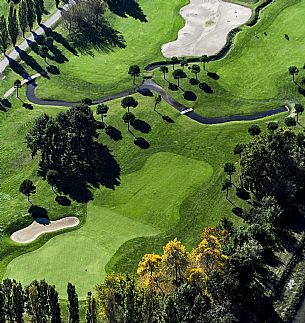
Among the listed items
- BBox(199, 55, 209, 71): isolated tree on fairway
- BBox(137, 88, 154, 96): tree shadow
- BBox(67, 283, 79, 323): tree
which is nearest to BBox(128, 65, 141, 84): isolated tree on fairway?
BBox(137, 88, 154, 96): tree shadow

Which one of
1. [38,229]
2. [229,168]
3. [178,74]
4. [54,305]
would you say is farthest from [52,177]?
[178,74]

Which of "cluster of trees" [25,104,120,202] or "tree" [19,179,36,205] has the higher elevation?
"cluster of trees" [25,104,120,202]

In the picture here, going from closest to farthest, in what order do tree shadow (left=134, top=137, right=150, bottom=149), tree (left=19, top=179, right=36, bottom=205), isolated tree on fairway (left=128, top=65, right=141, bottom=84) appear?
1. tree (left=19, top=179, right=36, bottom=205)
2. tree shadow (left=134, top=137, right=150, bottom=149)
3. isolated tree on fairway (left=128, top=65, right=141, bottom=84)

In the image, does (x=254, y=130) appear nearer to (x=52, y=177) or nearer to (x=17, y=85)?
(x=52, y=177)

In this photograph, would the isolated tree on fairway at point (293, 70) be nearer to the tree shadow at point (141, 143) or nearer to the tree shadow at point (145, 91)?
the tree shadow at point (145, 91)

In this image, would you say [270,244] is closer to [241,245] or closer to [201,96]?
[241,245]

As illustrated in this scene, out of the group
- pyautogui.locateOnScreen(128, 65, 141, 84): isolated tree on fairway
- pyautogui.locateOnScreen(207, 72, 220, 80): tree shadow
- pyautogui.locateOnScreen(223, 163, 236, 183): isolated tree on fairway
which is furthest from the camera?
pyautogui.locateOnScreen(207, 72, 220, 80): tree shadow

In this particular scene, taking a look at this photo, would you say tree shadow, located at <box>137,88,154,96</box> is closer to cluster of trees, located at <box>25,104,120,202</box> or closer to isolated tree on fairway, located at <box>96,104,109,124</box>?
isolated tree on fairway, located at <box>96,104,109,124</box>

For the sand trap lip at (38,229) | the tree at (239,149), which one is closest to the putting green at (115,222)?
the sand trap lip at (38,229)

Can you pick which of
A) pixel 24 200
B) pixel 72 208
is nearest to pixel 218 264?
pixel 72 208
